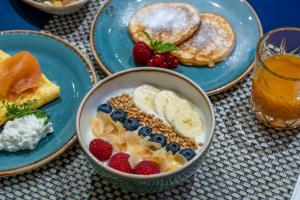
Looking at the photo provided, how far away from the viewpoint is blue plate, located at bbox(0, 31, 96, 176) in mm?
1255

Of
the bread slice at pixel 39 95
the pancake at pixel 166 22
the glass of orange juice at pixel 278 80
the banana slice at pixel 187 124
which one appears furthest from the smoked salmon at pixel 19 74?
the glass of orange juice at pixel 278 80

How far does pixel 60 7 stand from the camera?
164 cm

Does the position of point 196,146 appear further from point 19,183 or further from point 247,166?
point 19,183

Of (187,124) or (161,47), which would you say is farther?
(161,47)

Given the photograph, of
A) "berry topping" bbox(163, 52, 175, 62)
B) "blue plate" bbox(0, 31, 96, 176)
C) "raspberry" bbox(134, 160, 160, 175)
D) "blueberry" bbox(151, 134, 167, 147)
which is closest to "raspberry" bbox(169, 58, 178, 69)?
"berry topping" bbox(163, 52, 175, 62)

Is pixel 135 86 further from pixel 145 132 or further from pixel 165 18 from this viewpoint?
pixel 165 18

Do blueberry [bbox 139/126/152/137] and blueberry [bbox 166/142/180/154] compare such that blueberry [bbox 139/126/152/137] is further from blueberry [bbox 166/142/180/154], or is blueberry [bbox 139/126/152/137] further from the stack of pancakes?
the stack of pancakes

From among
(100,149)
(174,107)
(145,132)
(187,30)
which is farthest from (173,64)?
(100,149)

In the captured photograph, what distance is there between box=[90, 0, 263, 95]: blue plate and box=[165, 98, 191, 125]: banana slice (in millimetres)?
149

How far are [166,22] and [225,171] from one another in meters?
0.62

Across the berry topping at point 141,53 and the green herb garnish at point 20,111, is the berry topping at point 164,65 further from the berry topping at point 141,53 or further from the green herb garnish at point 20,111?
the green herb garnish at point 20,111

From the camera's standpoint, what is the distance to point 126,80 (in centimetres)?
135

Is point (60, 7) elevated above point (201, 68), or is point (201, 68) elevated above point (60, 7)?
point (60, 7)

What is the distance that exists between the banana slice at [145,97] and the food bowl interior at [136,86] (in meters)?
0.02
